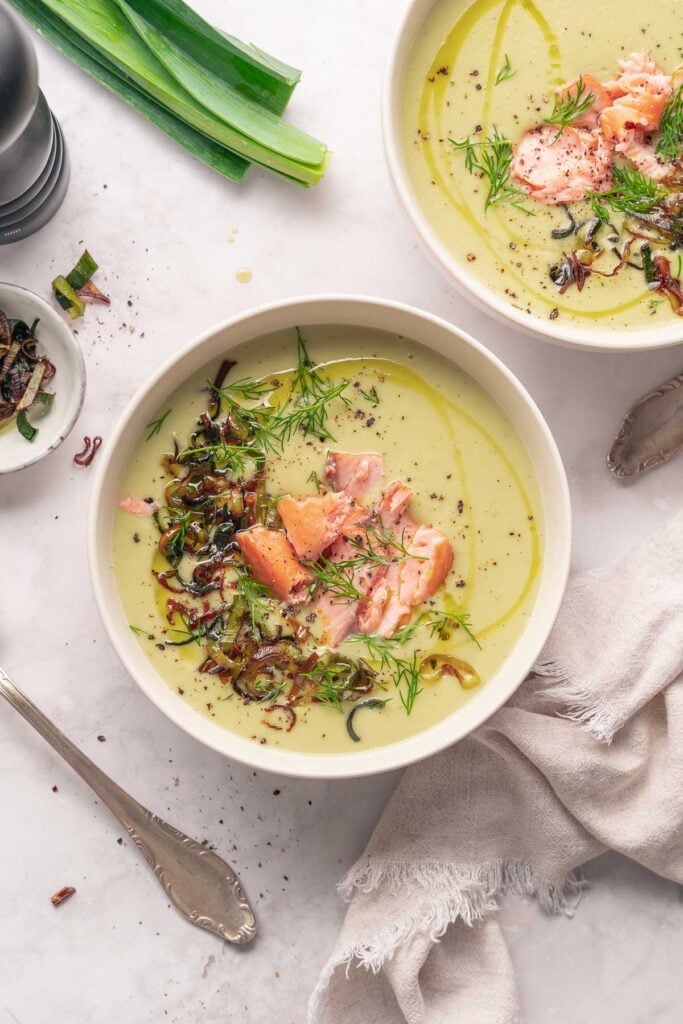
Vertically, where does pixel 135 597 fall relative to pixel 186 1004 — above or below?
above

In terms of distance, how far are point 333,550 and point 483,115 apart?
107 centimetres

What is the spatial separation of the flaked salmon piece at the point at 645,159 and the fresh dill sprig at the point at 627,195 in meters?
0.01

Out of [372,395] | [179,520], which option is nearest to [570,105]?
[372,395]

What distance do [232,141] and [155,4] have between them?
394mm

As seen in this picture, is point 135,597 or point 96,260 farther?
point 96,260

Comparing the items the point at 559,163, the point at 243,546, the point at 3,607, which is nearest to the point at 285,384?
the point at 243,546

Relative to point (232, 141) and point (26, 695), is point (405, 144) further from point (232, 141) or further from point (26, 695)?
point (26, 695)

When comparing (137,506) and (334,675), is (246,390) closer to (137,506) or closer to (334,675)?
(137,506)

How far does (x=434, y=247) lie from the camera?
224 cm

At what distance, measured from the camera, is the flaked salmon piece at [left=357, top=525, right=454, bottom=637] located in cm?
221

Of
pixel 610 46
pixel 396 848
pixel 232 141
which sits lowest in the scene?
pixel 396 848

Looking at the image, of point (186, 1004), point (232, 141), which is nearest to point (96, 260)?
point (232, 141)

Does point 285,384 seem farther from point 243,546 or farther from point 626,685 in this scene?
point 626,685

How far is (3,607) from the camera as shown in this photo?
2609mm
